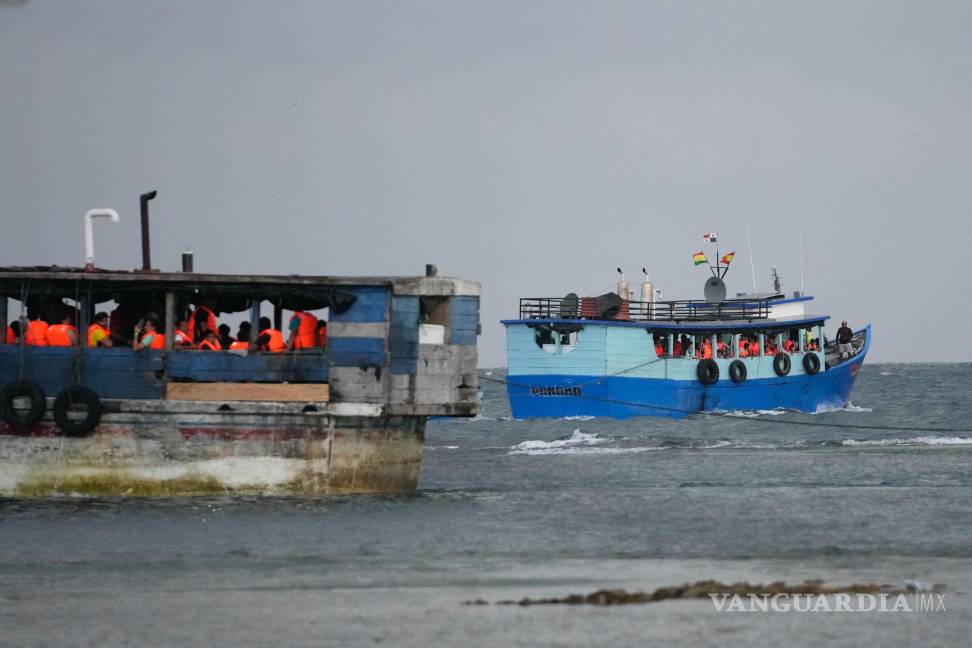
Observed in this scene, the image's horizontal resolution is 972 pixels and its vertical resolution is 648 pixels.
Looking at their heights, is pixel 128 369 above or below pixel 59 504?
above

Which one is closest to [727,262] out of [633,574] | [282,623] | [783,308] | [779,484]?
[783,308]

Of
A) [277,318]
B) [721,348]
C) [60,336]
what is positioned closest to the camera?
[60,336]

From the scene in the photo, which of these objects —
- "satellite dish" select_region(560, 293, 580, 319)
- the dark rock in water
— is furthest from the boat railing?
the dark rock in water

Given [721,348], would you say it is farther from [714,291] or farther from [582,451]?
[582,451]

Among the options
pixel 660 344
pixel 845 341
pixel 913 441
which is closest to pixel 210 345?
pixel 913 441

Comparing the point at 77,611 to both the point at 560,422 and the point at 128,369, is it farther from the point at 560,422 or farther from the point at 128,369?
the point at 560,422

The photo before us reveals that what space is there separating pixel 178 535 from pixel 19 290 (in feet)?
17.4

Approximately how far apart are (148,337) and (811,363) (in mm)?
34714

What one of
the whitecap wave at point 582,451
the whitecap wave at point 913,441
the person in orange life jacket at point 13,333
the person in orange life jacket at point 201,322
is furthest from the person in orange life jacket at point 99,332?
the whitecap wave at point 913,441

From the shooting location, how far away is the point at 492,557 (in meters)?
16.7

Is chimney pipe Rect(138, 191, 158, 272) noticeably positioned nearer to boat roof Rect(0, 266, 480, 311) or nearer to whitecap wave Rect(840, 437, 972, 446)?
boat roof Rect(0, 266, 480, 311)

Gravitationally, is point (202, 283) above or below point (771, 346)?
above

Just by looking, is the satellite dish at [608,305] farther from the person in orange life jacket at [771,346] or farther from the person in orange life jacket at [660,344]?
the person in orange life jacket at [771,346]

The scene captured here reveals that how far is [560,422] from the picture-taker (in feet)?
153
